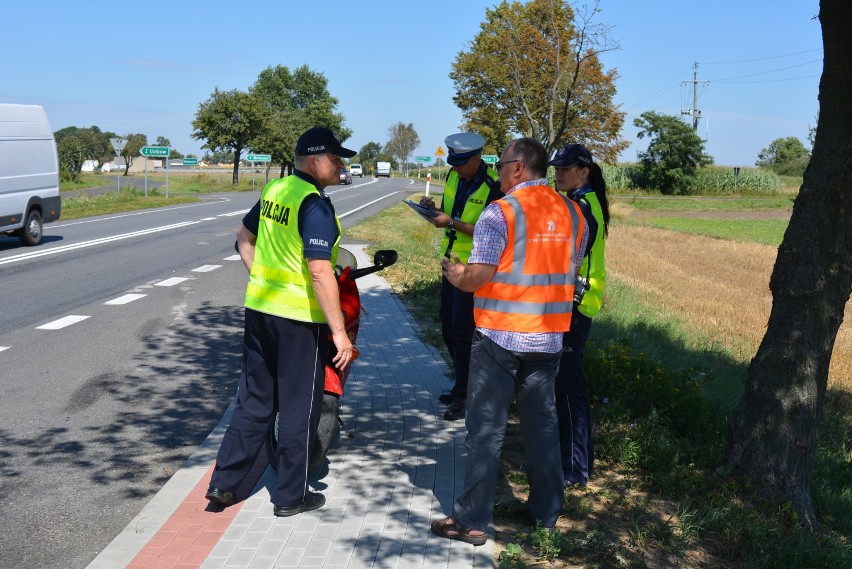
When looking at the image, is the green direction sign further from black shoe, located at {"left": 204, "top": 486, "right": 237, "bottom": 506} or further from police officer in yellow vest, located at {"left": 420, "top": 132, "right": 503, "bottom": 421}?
black shoe, located at {"left": 204, "top": 486, "right": 237, "bottom": 506}

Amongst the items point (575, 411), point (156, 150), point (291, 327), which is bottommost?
point (575, 411)

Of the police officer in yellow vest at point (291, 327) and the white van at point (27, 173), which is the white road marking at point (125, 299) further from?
the police officer in yellow vest at point (291, 327)

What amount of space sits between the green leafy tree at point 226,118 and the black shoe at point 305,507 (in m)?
58.9

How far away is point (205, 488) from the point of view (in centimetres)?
529

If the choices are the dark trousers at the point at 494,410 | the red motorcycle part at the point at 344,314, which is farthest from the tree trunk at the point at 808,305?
the red motorcycle part at the point at 344,314

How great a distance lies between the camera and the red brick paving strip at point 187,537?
4.31 metres

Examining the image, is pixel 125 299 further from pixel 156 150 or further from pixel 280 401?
pixel 156 150

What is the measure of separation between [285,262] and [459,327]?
208 centimetres

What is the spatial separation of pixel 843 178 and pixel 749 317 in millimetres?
9133

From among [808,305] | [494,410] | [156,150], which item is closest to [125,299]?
[494,410]

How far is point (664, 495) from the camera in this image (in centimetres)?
527

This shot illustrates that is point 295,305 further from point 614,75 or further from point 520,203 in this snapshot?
point 614,75

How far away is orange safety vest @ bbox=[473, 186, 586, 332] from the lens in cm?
433

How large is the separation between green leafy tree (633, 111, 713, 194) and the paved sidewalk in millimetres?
62400
